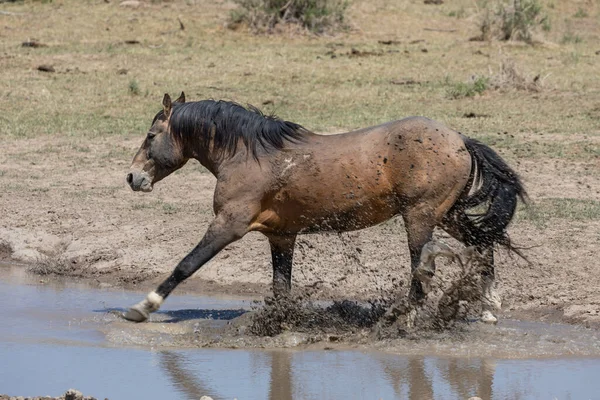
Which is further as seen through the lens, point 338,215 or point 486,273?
point 486,273

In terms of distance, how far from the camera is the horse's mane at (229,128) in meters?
7.14

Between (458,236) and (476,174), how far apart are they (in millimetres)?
428

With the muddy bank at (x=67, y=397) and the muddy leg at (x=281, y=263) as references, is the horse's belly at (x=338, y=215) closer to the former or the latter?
the muddy leg at (x=281, y=263)

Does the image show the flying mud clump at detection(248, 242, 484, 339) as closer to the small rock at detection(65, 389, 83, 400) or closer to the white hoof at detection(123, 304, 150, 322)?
the white hoof at detection(123, 304, 150, 322)

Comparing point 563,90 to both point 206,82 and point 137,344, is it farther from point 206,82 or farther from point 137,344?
point 137,344

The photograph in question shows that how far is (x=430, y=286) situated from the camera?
695 cm

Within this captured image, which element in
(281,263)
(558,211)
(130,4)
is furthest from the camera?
(130,4)

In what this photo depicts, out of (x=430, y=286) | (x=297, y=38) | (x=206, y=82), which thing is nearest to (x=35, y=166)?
(x=206, y=82)

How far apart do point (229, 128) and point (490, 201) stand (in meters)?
1.73

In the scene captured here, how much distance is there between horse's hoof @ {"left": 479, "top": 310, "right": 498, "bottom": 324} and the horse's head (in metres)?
2.21

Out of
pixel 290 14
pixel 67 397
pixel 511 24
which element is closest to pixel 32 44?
pixel 290 14

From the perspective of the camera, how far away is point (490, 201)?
23.6ft

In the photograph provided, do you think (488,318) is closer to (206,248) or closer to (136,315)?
(206,248)

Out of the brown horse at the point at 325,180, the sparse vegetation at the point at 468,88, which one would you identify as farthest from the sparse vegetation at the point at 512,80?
the brown horse at the point at 325,180
